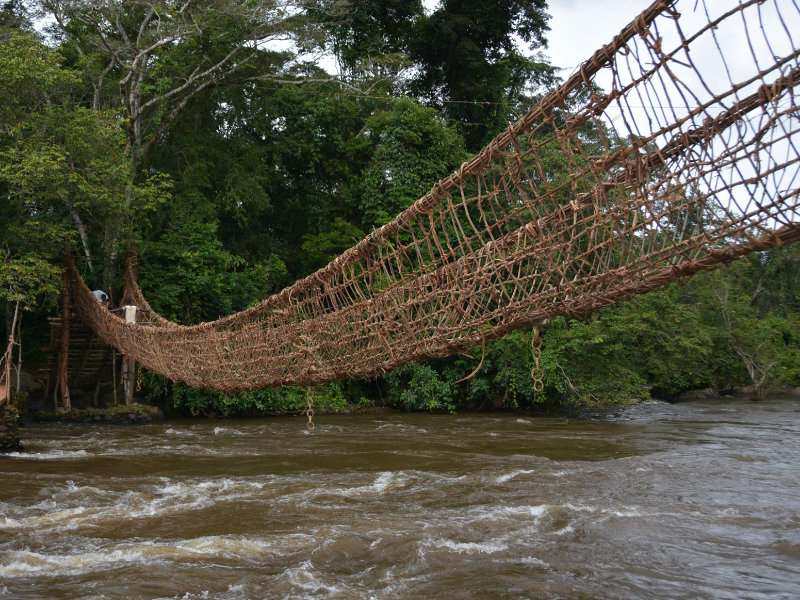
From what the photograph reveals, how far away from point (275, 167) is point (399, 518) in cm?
1091

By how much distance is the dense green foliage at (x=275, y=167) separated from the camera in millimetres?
8953

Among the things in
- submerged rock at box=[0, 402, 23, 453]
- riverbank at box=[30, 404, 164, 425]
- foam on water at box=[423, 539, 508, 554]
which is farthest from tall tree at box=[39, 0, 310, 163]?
foam on water at box=[423, 539, 508, 554]

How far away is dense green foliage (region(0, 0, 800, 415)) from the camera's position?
8.95m

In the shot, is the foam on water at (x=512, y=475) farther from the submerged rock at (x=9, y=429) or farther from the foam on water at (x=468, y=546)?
the submerged rock at (x=9, y=429)

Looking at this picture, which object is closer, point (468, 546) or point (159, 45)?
point (468, 546)

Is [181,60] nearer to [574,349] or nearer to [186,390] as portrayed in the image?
[186,390]

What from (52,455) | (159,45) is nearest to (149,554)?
(52,455)

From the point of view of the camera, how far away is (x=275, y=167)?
14.4 meters

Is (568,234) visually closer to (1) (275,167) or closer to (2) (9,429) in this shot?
(2) (9,429)

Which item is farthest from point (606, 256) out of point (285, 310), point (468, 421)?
point (468, 421)

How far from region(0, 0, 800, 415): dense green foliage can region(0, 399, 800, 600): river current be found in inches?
115

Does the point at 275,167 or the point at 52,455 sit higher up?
the point at 275,167

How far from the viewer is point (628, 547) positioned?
3.99m

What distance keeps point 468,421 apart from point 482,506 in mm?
5693
